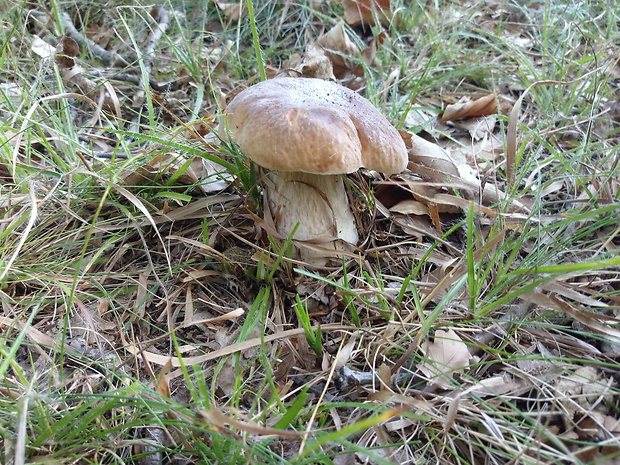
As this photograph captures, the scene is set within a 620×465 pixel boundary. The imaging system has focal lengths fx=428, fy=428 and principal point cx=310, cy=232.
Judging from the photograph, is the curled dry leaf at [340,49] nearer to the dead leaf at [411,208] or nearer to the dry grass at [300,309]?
the dry grass at [300,309]

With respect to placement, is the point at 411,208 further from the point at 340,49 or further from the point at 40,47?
the point at 40,47

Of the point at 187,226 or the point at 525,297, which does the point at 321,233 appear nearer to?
the point at 187,226

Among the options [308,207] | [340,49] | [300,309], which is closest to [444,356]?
[300,309]

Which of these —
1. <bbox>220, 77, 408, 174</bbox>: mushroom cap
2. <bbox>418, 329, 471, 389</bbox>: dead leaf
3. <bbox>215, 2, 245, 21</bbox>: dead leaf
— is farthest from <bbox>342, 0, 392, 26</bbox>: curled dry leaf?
<bbox>418, 329, 471, 389</bbox>: dead leaf

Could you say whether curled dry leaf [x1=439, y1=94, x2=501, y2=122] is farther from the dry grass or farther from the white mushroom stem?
the white mushroom stem

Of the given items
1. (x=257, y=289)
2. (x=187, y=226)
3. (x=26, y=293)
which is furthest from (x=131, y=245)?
(x=257, y=289)
